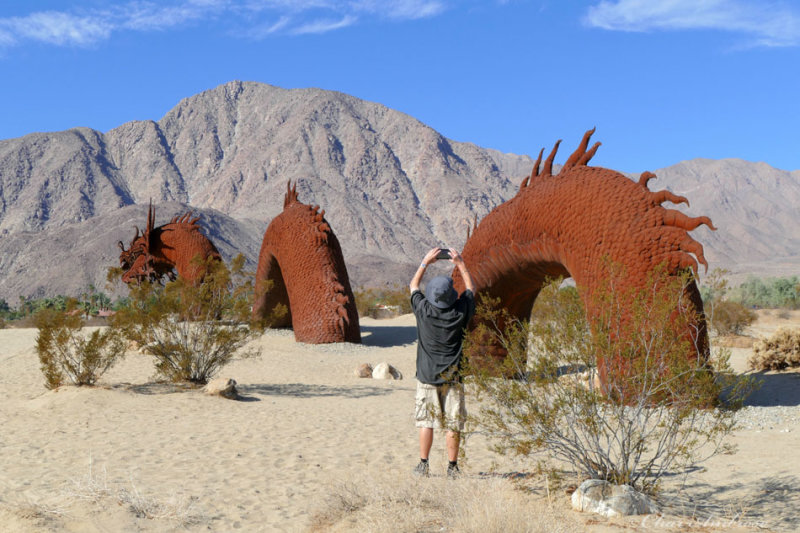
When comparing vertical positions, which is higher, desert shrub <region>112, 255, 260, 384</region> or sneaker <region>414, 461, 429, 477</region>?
desert shrub <region>112, 255, 260, 384</region>

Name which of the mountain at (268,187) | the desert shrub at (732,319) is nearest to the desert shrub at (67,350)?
the desert shrub at (732,319)

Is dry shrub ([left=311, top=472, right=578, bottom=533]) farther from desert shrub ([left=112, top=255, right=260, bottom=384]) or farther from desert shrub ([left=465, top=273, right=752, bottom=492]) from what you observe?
desert shrub ([left=112, top=255, right=260, bottom=384])

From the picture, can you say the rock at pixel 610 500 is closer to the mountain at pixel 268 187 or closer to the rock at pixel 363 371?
the rock at pixel 363 371

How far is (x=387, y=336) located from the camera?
19.3 metres

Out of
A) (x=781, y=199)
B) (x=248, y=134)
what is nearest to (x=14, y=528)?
(x=248, y=134)

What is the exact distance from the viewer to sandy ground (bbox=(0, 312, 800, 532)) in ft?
15.3

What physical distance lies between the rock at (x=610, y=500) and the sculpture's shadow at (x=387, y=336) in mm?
12759

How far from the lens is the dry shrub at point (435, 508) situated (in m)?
3.88

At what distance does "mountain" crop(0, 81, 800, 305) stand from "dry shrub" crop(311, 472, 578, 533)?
212 ft

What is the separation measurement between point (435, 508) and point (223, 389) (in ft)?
20.5

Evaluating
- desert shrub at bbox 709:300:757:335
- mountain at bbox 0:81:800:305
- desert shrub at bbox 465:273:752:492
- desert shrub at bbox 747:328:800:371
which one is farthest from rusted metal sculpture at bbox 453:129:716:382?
mountain at bbox 0:81:800:305

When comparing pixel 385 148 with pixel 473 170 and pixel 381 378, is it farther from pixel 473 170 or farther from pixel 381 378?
pixel 381 378

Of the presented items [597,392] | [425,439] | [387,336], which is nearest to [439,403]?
[425,439]

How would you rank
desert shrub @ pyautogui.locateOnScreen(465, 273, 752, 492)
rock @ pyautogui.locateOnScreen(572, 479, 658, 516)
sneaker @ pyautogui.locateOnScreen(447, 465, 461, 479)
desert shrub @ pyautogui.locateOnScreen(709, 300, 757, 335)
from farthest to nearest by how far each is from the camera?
1. desert shrub @ pyautogui.locateOnScreen(709, 300, 757, 335)
2. sneaker @ pyautogui.locateOnScreen(447, 465, 461, 479)
3. desert shrub @ pyautogui.locateOnScreen(465, 273, 752, 492)
4. rock @ pyautogui.locateOnScreen(572, 479, 658, 516)
